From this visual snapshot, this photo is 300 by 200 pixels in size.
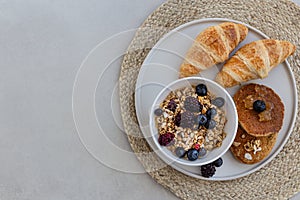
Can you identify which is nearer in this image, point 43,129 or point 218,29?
point 218,29

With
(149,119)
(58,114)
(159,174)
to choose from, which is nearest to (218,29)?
(149,119)

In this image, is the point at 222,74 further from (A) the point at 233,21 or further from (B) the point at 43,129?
(B) the point at 43,129

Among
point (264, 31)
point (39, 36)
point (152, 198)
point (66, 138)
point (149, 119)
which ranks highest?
point (264, 31)

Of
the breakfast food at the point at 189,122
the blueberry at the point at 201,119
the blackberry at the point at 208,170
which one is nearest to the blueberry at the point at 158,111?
the breakfast food at the point at 189,122

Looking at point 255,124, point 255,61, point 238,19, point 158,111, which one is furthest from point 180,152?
point 238,19

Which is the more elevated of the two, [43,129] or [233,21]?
[233,21]

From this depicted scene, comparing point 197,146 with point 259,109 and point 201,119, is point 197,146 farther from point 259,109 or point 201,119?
point 259,109

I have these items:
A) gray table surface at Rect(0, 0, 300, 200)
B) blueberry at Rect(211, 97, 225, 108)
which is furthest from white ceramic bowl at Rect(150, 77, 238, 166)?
gray table surface at Rect(0, 0, 300, 200)
